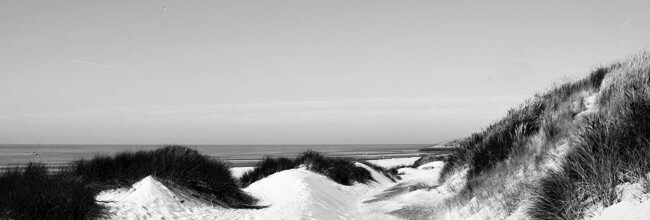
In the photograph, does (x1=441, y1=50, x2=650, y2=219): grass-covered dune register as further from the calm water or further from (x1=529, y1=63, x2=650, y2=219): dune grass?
the calm water

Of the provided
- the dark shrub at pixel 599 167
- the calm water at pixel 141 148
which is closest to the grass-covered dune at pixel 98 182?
the calm water at pixel 141 148

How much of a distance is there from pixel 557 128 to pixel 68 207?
307 inches

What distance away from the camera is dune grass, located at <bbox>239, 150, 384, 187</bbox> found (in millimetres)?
17938

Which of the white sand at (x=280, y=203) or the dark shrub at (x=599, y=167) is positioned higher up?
the dark shrub at (x=599, y=167)

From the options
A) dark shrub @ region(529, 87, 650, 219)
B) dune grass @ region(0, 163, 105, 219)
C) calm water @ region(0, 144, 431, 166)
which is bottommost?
calm water @ region(0, 144, 431, 166)

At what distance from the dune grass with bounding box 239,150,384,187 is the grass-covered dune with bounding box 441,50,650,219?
6.87 metres

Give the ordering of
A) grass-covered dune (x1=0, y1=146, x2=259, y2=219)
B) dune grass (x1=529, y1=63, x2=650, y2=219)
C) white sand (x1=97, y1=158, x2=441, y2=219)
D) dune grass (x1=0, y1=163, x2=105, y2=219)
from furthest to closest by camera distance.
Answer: white sand (x1=97, y1=158, x2=441, y2=219) → grass-covered dune (x1=0, y1=146, x2=259, y2=219) → dune grass (x1=0, y1=163, x2=105, y2=219) → dune grass (x1=529, y1=63, x2=650, y2=219)

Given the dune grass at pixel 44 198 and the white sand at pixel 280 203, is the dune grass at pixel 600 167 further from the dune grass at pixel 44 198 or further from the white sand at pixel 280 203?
the dune grass at pixel 44 198

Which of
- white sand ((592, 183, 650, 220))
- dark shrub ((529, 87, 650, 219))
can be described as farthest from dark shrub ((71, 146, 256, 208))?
white sand ((592, 183, 650, 220))

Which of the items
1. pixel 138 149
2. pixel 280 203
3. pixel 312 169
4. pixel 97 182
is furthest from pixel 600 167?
pixel 312 169

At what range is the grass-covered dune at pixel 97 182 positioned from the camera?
6.04m

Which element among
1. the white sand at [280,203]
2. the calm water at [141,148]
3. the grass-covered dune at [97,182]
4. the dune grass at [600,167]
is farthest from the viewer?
the calm water at [141,148]

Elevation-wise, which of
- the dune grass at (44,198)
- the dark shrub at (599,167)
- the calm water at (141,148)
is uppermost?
the dark shrub at (599,167)

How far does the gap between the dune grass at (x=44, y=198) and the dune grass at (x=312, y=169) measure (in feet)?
34.0
